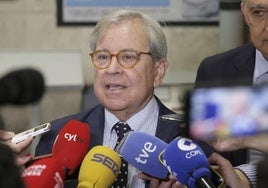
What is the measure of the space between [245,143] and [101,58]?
0.83m

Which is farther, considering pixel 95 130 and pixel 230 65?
pixel 230 65

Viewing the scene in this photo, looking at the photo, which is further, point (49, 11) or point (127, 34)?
point (49, 11)

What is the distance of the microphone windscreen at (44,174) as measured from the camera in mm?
1112

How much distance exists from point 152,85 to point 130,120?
127 mm

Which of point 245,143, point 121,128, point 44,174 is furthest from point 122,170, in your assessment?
point 245,143

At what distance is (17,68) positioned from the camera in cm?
72

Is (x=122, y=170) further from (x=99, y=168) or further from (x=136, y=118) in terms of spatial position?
(x=99, y=168)

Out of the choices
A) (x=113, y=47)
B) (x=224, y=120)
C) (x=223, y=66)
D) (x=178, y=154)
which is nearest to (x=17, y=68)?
(x=224, y=120)

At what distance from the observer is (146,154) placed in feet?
4.05

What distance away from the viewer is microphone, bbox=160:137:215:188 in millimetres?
1041

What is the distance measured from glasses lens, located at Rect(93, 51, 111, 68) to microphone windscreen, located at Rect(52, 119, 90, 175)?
0.22m

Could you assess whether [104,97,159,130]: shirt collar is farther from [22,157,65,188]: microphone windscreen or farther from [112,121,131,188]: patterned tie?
[22,157,65,188]: microphone windscreen

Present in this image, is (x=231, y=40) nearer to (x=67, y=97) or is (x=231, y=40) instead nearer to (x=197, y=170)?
(x=67, y=97)

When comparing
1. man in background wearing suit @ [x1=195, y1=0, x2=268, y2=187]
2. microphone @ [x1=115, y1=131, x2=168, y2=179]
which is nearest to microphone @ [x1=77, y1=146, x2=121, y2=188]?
microphone @ [x1=115, y1=131, x2=168, y2=179]
